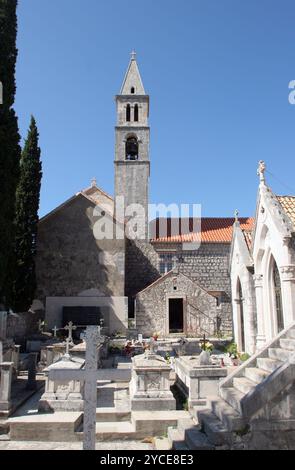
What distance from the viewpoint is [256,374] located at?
6.20 metres

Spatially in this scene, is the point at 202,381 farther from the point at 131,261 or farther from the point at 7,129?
the point at 131,261

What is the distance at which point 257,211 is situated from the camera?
12656mm

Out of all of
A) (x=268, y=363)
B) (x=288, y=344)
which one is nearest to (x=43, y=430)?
(x=268, y=363)

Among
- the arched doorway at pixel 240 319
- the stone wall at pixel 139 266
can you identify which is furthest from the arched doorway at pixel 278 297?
the stone wall at pixel 139 266

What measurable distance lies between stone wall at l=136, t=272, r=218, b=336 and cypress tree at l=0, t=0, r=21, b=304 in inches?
434

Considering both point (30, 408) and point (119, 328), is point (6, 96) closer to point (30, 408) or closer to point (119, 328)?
point (30, 408)

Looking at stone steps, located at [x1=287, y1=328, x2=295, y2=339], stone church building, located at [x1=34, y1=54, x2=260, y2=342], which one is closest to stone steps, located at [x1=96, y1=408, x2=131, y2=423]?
stone steps, located at [x1=287, y1=328, x2=295, y2=339]

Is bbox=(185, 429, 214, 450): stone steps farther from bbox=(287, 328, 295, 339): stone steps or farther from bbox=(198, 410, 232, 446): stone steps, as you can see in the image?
bbox=(287, 328, 295, 339): stone steps

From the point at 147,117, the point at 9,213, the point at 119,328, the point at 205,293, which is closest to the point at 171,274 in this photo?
the point at 205,293

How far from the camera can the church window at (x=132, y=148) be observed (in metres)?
32.1

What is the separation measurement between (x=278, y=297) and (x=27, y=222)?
1819cm

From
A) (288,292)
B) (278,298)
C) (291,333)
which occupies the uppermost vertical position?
(288,292)

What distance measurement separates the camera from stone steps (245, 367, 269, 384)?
6015mm

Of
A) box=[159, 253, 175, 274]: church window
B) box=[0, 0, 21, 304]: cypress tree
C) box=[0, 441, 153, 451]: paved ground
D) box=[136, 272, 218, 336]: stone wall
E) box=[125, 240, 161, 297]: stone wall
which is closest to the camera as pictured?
box=[0, 441, 153, 451]: paved ground
